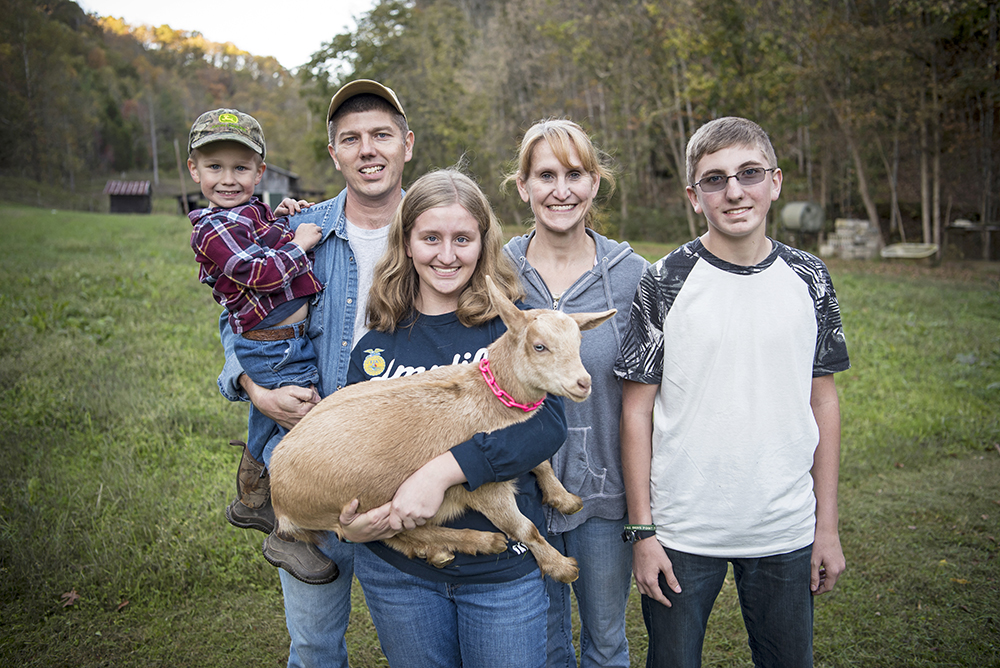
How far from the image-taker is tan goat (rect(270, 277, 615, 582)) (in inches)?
97.3

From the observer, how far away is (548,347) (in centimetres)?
247

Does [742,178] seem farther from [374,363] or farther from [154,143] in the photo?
[154,143]

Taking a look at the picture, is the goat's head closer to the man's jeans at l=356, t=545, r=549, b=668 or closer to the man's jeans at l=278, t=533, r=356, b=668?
the man's jeans at l=356, t=545, r=549, b=668

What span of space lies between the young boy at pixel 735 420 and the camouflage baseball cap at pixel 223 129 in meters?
2.19

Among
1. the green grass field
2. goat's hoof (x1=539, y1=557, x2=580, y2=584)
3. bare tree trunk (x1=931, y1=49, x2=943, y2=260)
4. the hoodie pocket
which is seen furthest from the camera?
bare tree trunk (x1=931, y1=49, x2=943, y2=260)

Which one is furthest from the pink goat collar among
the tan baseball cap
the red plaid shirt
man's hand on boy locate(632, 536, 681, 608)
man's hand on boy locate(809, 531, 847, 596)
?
the tan baseball cap

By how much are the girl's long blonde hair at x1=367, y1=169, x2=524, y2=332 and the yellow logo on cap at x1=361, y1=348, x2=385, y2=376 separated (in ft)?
0.35

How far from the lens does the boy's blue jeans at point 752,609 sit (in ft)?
8.66

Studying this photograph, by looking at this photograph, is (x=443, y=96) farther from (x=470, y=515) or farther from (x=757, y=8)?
(x=470, y=515)

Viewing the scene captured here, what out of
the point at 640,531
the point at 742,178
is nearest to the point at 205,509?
the point at 640,531

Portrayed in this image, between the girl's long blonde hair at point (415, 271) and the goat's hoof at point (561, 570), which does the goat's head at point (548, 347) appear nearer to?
the girl's long blonde hair at point (415, 271)

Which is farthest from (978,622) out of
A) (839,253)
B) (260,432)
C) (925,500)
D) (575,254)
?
(839,253)

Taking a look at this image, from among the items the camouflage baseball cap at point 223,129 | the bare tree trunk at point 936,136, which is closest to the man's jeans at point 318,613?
the camouflage baseball cap at point 223,129

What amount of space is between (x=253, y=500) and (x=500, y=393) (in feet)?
5.53
